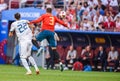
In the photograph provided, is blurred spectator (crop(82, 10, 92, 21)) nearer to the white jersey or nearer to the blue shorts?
the blue shorts

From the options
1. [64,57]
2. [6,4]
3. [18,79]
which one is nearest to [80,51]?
[64,57]

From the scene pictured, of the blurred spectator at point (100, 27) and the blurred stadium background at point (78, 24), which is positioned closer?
the blurred spectator at point (100, 27)

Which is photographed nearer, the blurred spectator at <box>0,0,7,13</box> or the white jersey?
the white jersey

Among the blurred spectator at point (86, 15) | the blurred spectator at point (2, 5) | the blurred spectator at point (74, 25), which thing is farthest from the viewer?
the blurred spectator at point (2, 5)

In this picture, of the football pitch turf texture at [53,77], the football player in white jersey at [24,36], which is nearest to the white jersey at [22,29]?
the football player in white jersey at [24,36]

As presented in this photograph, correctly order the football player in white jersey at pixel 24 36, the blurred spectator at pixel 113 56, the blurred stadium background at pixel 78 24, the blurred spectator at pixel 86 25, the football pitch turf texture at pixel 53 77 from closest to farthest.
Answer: the football pitch turf texture at pixel 53 77
the football player in white jersey at pixel 24 36
the blurred spectator at pixel 113 56
the blurred spectator at pixel 86 25
the blurred stadium background at pixel 78 24

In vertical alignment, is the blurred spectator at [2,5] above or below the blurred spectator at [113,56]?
above

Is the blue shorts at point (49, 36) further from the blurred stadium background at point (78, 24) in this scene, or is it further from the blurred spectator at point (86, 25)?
the blurred spectator at point (86, 25)

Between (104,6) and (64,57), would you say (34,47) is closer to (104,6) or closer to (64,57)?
(64,57)

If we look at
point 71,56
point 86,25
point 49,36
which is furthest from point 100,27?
point 49,36

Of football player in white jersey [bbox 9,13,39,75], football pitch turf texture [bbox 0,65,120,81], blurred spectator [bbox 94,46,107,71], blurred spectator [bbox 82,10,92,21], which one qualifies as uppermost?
football player in white jersey [bbox 9,13,39,75]

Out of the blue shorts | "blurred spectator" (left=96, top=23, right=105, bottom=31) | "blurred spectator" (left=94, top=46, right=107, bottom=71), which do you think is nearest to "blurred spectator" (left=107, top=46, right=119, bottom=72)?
"blurred spectator" (left=94, top=46, right=107, bottom=71)

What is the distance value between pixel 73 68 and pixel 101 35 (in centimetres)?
307

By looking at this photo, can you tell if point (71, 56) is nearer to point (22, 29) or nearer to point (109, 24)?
point (109, 24)
